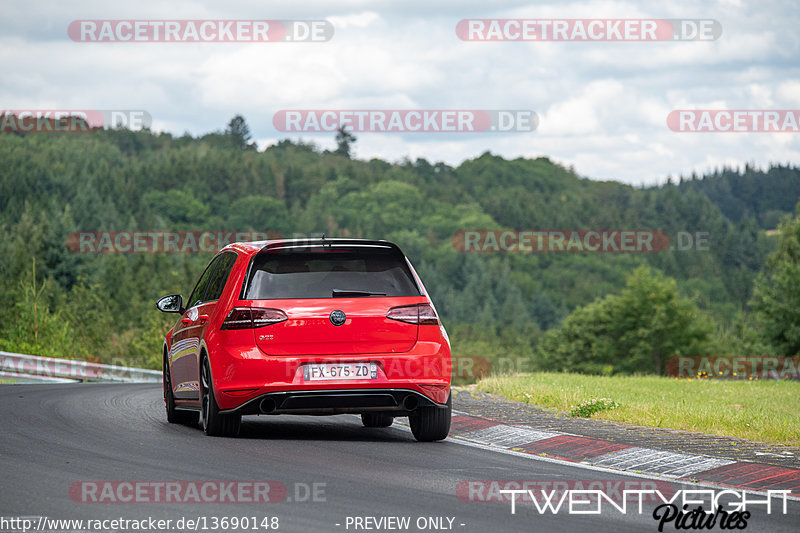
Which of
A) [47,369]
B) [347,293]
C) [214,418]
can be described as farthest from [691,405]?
[47,369]

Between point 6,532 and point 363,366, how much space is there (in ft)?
13.8

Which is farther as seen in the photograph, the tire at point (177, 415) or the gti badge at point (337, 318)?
the tire at point (177, 415)

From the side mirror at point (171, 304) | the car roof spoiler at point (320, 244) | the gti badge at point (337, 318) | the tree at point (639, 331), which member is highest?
the car roof spoiler at point (320, 244)

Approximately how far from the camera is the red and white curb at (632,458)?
26.6 feet

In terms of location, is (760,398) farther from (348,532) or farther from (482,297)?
(482,297)

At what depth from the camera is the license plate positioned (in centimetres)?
962

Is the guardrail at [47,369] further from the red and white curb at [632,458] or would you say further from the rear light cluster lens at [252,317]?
the red and white curb at [632,458]

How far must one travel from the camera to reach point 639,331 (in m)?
86.7

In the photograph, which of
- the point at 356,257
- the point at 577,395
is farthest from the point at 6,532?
the point at 577,395

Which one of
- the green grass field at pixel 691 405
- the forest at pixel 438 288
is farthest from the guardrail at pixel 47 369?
the green grass field at pixel 691 405

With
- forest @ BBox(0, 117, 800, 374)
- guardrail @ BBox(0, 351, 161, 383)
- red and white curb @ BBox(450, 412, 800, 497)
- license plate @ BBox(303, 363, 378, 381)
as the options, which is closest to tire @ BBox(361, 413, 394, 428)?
red and white curb @ BBox(450, 412, 800, 497)

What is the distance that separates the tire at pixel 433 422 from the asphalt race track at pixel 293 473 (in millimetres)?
130

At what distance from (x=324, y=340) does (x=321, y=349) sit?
0.27 ft

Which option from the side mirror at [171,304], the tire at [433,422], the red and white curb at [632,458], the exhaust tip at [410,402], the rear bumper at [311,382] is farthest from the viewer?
the side mirror at [171,304]
